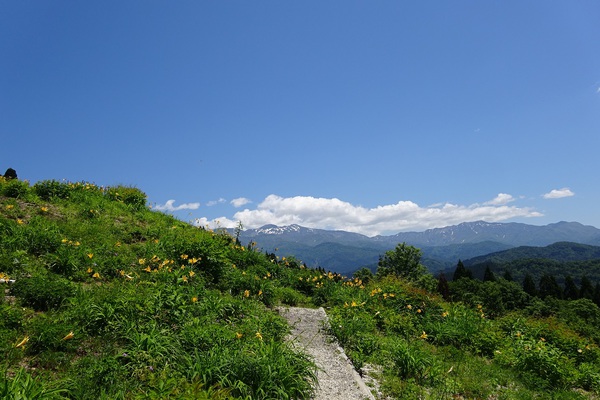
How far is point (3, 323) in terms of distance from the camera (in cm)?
481

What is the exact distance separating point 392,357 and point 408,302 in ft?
14.2

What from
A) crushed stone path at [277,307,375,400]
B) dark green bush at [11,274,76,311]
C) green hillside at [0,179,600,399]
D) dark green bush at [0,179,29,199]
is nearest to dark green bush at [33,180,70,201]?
green hillside at [0,179,600,399]

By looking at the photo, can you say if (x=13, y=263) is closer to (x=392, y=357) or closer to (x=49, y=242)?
(x=49, y=242)

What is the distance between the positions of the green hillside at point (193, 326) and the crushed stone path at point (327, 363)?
290mm

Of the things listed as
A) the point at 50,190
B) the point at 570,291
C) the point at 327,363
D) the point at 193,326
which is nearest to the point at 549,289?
the point at 570,291

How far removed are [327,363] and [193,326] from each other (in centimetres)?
244

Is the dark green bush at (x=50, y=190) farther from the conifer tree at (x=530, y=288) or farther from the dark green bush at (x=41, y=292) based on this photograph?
the conifer tree at (x=530, y=288)

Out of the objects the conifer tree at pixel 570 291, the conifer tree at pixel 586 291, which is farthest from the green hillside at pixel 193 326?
the conifer tree at pixel 570 291

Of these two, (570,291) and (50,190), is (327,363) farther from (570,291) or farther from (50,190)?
(570,291)

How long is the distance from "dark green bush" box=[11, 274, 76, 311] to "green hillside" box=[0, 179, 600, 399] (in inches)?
0.9

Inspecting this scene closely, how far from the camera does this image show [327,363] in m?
6.18

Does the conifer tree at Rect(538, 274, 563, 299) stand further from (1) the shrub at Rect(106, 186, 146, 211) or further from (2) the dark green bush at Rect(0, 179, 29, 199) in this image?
(2) the dark green bush at Rect(0, 179, 29, 199)

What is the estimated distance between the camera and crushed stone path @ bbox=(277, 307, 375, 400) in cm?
517

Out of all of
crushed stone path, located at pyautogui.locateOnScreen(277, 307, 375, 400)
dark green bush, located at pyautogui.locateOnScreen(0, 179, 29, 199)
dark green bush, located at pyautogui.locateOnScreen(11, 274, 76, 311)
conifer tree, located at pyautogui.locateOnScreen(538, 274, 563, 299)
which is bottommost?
conifer tree, located at pyautogui.locateOnScreen(538, 274, 563, 299)
